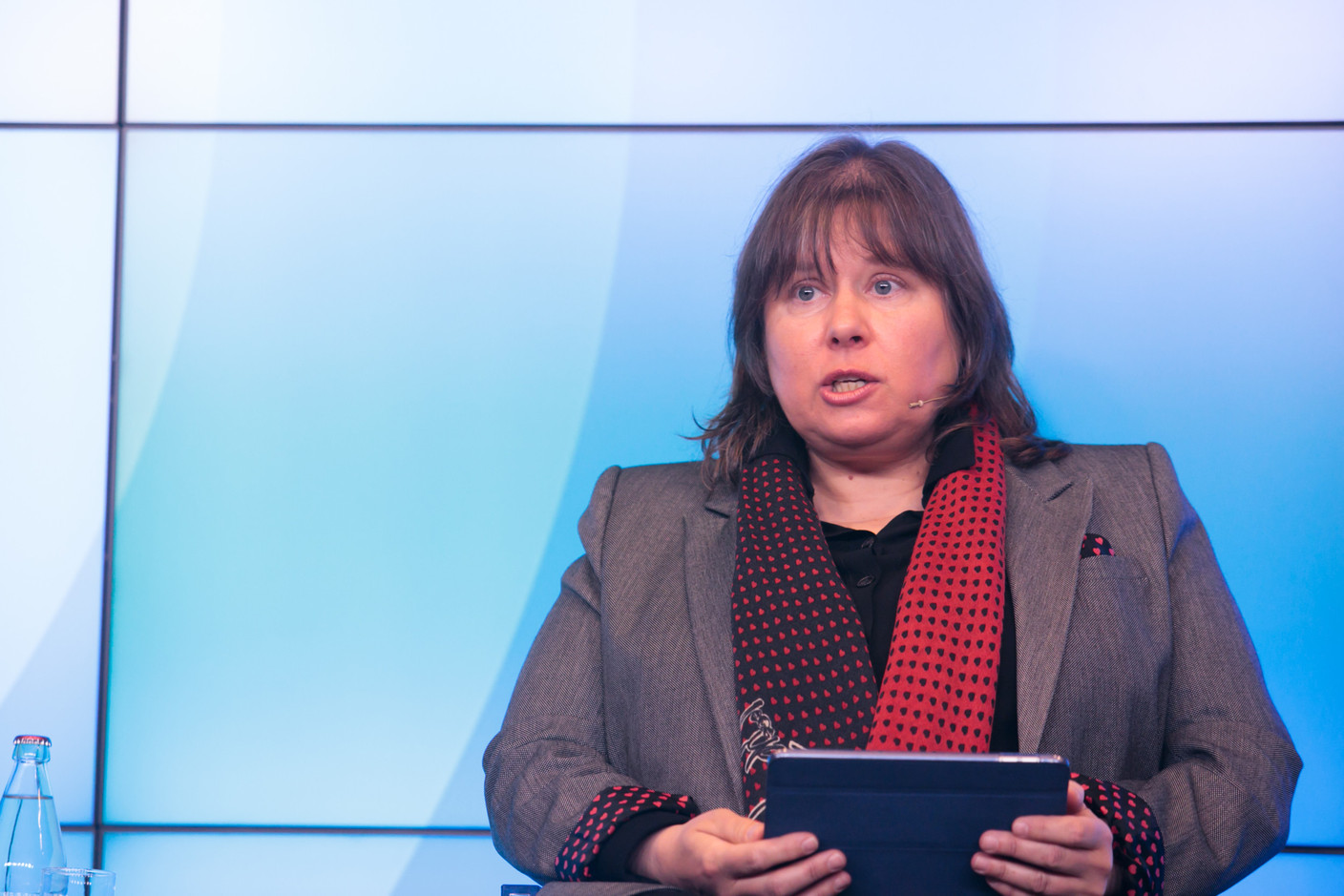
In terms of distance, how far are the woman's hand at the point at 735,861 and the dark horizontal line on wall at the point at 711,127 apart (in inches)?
60.7

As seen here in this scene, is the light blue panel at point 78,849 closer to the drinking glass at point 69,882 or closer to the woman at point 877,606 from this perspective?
the drinking glass at point 69,882

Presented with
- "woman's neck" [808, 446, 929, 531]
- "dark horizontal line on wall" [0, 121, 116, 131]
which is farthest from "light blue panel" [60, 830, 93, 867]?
"woman's neck" [808, 446, 929, 531]

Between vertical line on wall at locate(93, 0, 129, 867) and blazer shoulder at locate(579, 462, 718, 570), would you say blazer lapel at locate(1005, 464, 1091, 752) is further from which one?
vertical line on wall at locate(93, 0, 129, 867)

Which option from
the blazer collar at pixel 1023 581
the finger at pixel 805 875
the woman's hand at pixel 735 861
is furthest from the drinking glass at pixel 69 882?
the finger at pixel 805 875

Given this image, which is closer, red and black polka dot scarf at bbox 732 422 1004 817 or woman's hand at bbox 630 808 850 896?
woman's hand at bbox 630 808 850 896

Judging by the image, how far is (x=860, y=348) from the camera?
5.82 ft

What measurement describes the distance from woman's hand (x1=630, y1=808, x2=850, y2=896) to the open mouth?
27.3 inches

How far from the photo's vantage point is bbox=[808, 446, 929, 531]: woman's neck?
1.91 metres

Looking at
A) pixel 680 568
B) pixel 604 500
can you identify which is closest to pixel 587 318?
pixel 604 500

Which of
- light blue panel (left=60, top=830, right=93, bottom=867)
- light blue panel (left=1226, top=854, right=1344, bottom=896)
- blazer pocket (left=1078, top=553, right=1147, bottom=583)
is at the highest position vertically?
blazer pocket (left=1078, top=553, right=1147, bottom=583)

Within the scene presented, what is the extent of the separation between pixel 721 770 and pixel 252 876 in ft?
4.40

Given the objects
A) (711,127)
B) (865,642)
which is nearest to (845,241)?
(865,642)

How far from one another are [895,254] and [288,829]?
1738 millimetres

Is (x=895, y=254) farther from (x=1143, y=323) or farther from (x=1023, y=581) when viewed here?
(x=1143, y=323)
